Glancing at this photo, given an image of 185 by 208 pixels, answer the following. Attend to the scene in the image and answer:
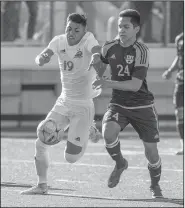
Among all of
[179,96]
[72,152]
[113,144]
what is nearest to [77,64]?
[113,144]

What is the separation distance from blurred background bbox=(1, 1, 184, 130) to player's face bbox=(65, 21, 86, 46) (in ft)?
33.9

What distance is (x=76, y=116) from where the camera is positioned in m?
9.29

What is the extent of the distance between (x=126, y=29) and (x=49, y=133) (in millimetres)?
1638

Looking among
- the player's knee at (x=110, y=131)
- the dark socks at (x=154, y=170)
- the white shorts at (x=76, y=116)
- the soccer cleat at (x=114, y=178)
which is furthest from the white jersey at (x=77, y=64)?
the dark socks at (x=154, y=170)

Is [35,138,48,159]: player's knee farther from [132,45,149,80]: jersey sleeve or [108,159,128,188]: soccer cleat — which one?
[132,45,149,80]: jersey sleeve

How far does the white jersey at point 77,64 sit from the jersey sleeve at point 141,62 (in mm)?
417

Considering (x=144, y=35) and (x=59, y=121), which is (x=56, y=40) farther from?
(x=144, y=35)

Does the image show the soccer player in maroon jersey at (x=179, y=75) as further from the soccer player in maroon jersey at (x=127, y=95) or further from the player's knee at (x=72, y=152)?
the soccer player in maroon jersey at (x=127, y=95)

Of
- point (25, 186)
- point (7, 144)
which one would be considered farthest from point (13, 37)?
point (25, 186)

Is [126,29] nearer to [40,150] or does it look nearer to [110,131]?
[110,131]

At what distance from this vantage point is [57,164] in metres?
14.8

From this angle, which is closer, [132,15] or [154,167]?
[132,15]

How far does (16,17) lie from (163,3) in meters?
3.19

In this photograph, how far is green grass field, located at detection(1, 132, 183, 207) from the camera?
412 inches
